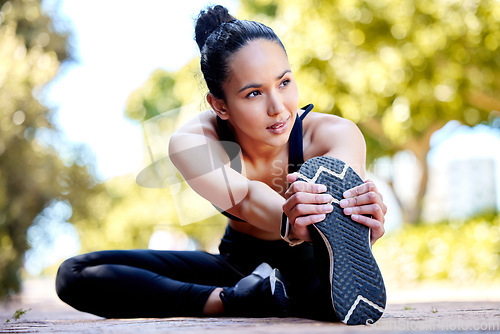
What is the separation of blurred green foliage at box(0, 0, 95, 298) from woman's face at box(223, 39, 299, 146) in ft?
18.9

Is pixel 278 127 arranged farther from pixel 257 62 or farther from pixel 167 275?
pixel 167 275

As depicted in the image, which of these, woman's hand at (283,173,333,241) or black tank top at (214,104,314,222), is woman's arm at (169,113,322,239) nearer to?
black tank top at (214,104,314,222)

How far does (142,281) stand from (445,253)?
6.50 metres

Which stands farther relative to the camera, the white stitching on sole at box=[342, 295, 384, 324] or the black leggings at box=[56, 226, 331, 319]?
the black leggings at box=[56, 226, 331, 319]

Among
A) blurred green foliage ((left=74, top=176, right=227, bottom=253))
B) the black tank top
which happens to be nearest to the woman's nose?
the black tank top

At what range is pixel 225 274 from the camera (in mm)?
2836

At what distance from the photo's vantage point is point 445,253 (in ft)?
26.4

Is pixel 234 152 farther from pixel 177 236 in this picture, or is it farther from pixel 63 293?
pixel 177 236

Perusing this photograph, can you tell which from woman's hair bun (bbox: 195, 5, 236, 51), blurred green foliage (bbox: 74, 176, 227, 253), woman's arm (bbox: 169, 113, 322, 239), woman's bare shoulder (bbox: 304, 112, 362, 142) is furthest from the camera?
blurred green foliage (bbox: 74, 176, 227, 253)

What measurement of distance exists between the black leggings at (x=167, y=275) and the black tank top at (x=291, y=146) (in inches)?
13.1

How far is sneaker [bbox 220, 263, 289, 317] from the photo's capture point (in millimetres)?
2250

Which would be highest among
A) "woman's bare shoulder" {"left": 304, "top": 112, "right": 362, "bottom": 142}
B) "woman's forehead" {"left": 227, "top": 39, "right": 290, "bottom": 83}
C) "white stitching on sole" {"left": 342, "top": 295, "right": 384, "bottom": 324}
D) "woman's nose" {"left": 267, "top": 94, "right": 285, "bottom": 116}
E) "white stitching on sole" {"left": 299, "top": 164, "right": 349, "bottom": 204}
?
"woman's forehead" {"left": 227, "top": 39, "right": 290, "bottom": 83}

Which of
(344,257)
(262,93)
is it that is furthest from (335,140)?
(344,257)

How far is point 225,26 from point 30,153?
21.3 feet
